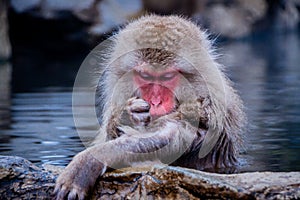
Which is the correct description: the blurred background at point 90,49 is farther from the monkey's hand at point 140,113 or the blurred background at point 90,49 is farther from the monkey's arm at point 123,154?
the monkey's hand at point 140,113

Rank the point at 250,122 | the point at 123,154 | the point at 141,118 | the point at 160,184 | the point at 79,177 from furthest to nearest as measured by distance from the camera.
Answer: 1. the point at 250,122
2. the point at 141,118
3. the point at 123,154
4. the point at 79,177
5. the point at 160,184

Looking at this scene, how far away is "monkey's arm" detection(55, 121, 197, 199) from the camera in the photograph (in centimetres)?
315

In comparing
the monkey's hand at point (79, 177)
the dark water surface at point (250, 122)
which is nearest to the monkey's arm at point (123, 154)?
the monkey's hand at point (79, 177)

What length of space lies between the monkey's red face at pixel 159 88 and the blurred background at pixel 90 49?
700 millimetres

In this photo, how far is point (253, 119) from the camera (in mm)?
6555

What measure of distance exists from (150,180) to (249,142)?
245 centimetres

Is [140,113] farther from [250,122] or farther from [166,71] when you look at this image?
[250,122]

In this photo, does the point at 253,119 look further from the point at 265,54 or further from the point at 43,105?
the point at 265,54

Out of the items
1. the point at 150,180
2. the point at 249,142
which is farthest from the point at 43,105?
the point at 150,180

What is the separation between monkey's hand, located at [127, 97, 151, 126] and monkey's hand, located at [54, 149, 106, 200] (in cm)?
46

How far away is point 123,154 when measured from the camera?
3473mm

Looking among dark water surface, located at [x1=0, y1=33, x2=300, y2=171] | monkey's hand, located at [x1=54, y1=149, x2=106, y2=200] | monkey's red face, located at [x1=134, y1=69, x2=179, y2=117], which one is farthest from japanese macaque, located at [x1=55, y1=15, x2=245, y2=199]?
dark water surface, located at [x1=0, y1=33, x2=300, y2=171]

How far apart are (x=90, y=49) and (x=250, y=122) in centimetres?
1006

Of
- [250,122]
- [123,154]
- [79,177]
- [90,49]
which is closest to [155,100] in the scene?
[123,154]
